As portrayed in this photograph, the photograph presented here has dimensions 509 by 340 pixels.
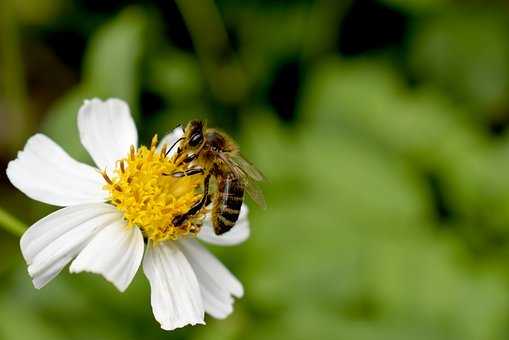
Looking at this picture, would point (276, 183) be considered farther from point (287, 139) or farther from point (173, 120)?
point (173, 120)

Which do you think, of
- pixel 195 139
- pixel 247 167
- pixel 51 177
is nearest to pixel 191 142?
pixel 195 139

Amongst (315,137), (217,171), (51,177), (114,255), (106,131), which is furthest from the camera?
(315,137)

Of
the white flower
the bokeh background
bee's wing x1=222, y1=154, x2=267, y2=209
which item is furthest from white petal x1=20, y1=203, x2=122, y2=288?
the bokeh background

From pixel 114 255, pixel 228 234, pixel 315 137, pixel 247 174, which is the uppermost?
pixel 247 174

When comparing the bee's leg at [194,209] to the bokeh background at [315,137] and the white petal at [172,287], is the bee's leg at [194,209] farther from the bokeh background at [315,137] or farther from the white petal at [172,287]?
the bokeh background at [315,137]

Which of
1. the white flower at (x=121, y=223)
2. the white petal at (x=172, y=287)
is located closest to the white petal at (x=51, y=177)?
the white flower at (x=121, y=223)

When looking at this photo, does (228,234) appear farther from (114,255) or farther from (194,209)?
(114,255)
